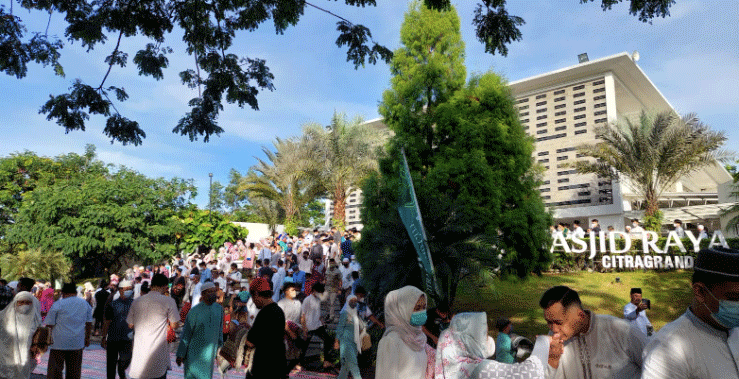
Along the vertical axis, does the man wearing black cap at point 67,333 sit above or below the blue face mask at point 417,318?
below

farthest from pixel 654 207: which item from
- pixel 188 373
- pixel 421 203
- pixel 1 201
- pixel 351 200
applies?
pixel 1 201

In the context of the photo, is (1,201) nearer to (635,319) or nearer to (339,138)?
(339,138)

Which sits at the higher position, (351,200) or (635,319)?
(351,200)

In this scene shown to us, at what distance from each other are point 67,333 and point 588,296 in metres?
14.3

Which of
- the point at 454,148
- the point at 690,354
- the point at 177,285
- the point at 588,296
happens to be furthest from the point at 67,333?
the point at 588,296

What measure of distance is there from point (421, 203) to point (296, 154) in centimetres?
1890

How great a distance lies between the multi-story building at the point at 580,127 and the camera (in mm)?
35750

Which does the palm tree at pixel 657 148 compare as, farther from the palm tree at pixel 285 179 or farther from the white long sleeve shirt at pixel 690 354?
the white long sleeve shirt at pixel 690 354

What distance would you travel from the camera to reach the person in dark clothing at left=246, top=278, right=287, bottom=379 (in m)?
4.95

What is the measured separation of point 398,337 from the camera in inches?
146

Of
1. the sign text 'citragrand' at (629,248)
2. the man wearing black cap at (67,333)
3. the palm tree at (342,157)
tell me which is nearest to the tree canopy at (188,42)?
the man wearing black cap at (67,333)

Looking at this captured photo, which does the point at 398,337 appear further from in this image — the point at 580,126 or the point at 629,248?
the point at 580,126

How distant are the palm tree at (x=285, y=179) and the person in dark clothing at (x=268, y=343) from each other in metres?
23.7

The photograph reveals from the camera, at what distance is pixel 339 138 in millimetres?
27812
